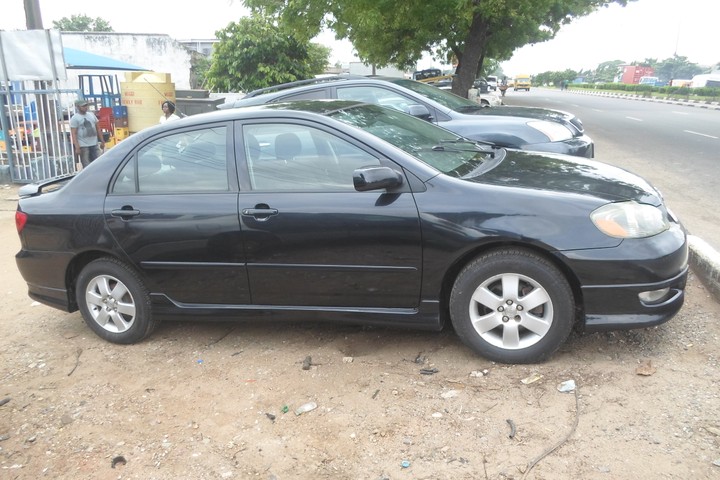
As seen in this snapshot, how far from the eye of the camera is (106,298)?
431cm

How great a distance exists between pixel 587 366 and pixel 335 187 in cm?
185

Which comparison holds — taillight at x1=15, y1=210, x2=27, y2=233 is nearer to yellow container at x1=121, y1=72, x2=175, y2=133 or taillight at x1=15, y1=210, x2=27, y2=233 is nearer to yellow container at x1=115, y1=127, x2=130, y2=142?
yellow container at x1=115, y1=127, x2=130, y2=142

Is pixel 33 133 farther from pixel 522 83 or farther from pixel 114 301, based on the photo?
pixel 522 83

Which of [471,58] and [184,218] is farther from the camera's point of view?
[471,58]

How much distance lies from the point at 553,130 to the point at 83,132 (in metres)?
8.08

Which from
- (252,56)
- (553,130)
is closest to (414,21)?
(252,56)

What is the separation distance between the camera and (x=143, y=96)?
14.3 m

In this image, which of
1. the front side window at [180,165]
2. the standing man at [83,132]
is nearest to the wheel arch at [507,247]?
the front side window at [180,165]

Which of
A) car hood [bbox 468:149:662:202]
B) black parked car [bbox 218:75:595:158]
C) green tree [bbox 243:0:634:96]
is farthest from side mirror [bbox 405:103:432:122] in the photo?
green tree [bbox 243:0:634:96]

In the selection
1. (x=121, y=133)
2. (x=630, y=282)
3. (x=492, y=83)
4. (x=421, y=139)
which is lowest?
(x=121, y=133)

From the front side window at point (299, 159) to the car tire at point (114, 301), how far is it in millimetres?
1198

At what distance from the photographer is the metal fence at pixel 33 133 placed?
35.9 feet

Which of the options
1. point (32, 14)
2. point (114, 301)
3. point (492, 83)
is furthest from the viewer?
point (492, 83)

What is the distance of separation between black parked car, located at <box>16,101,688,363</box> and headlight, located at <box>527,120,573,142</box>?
8.14ft
